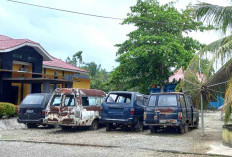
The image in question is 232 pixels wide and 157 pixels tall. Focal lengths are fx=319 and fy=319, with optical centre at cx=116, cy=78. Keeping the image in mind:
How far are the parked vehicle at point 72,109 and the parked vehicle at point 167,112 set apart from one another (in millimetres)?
2734

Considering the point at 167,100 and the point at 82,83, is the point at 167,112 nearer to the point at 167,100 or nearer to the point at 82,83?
the point at 167,100

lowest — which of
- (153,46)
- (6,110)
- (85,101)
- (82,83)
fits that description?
(6,110)

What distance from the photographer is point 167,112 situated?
13.4m

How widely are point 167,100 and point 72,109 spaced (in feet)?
13.6

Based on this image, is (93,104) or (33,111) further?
(33,111)

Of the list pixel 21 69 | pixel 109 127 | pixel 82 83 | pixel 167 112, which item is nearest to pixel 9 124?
pixel 109 127

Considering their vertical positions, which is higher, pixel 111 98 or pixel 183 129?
pixel 111 98

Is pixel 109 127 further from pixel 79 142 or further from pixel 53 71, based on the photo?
pixel 53 71

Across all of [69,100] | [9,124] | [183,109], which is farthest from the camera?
[9,124]

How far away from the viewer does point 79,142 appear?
11141 millimetres

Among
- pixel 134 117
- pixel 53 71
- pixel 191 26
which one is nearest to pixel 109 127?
pixel 134 117

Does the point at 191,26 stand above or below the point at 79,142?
above

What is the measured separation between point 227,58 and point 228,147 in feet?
9.93

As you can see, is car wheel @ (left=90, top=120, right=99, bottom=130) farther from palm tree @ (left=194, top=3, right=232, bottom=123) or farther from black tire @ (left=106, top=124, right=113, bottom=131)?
palm tree @ (left=194, top=3, right=232, bottom=123)
